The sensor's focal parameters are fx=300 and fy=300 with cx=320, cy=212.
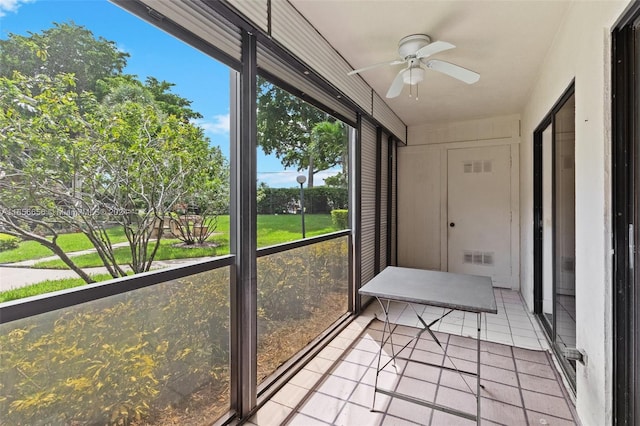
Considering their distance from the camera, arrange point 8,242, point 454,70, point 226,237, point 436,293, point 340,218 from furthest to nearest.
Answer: point 340,218
point 454,70
point 436,293
point 226,237
point 8,242

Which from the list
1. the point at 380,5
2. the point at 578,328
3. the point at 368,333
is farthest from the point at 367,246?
the point at 380,5

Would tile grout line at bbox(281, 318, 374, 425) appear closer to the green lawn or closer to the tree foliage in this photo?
the green lawn

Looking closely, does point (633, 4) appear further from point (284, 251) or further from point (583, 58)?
point (284, 251)

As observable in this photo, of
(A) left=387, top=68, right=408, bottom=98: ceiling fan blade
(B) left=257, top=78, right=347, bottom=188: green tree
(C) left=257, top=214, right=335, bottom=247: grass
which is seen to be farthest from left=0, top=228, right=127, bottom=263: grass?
(A) left=387, top=68, right=408, bottom=98: ceiling fan blade

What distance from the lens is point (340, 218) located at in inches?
134

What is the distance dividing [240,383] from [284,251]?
36.7 inches

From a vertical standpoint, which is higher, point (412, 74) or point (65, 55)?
point (412, 74)

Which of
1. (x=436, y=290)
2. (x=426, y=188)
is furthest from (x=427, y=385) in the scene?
(x=426, y=188)

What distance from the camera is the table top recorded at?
68.9 inches

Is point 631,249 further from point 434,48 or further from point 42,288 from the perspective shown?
point 42,288

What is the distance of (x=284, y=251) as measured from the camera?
2365 mm

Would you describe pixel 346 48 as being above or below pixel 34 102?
above

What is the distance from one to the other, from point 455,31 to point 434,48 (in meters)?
0.50

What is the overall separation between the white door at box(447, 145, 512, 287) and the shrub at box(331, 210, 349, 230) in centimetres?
241
